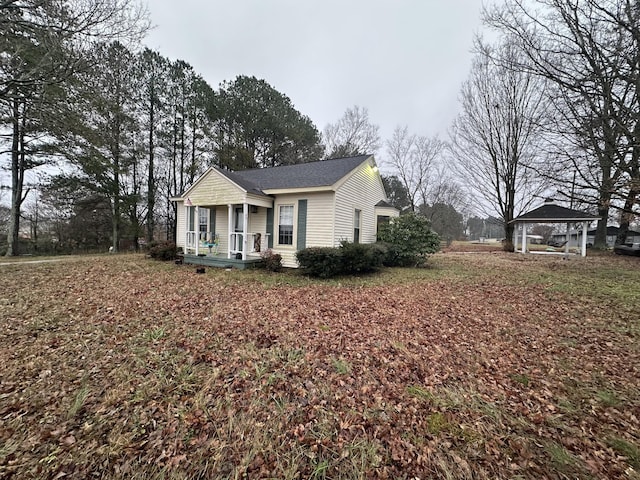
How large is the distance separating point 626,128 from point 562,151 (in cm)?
153

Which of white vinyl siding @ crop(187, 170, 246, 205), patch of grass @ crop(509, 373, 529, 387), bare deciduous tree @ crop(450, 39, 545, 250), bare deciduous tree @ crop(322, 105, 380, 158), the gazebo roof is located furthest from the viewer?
bare deciduous tree @ crop(322, 105, 380, 158)

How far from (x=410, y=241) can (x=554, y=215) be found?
12.8 m

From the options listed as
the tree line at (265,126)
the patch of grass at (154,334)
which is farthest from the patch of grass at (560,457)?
the tree line at (265,126)

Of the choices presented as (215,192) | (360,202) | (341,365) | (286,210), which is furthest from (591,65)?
(215,192)

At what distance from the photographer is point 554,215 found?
16.4 meters

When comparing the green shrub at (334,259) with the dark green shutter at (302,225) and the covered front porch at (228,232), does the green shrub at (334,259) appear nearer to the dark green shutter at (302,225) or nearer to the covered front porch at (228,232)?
the dark green shutter at (302,225)

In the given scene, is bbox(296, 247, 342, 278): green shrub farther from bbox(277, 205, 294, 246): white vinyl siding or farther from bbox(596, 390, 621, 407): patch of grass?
bbox(596, 390, 621, 407): patch of grass

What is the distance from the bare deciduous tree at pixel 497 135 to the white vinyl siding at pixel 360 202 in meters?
11.3

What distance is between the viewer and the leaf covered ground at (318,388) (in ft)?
6.61

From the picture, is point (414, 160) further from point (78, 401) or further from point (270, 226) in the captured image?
point (78, 401)

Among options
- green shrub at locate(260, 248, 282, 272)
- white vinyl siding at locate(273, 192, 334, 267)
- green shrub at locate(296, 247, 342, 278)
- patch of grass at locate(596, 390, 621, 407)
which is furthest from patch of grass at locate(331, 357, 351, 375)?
green shrub at locate(260, 248, 282, 272)

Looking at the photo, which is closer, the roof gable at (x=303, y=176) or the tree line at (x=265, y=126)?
the tree line at (x=265, y=126)

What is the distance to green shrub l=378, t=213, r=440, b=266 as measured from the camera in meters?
11.0

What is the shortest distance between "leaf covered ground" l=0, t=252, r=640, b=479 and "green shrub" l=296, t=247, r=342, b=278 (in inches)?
113
